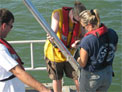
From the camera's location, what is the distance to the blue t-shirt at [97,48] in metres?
3.54

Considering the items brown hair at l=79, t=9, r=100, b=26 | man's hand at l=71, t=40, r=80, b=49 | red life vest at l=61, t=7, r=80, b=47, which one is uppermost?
brown hair at l=79, t=9, r=100, b=26

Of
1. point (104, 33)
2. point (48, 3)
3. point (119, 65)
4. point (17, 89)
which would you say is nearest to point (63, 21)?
point (104, 33)

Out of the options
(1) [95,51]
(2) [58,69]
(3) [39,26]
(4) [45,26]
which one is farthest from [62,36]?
(3) [39,26]

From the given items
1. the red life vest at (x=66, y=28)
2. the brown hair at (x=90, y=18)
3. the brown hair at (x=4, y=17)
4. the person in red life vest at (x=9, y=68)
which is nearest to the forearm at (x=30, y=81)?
the person in red life vest at (x=9, y=68)

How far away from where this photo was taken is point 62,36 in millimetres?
4293

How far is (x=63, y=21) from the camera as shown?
4211 millimetres

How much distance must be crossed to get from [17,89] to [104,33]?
3.98ft

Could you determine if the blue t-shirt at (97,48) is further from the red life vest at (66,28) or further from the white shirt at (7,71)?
the white shirt at (7,71)

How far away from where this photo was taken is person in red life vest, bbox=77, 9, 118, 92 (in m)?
3.54

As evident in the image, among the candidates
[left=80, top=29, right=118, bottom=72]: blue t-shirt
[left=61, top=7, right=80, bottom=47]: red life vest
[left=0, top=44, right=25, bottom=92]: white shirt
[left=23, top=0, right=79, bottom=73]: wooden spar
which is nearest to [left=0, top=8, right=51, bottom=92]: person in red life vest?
[left=0, top=44, right=25, bottom=92]: white shirt

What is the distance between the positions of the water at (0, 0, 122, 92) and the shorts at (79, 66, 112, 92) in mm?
3503

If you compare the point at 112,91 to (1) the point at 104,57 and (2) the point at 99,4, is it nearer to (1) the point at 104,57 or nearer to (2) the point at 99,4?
(1) the point at 104,57

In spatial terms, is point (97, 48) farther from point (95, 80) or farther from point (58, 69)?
point (58, 69)

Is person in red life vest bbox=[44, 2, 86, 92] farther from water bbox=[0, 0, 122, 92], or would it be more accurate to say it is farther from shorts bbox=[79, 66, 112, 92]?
water bbox=[0, 0, 122, 92]
